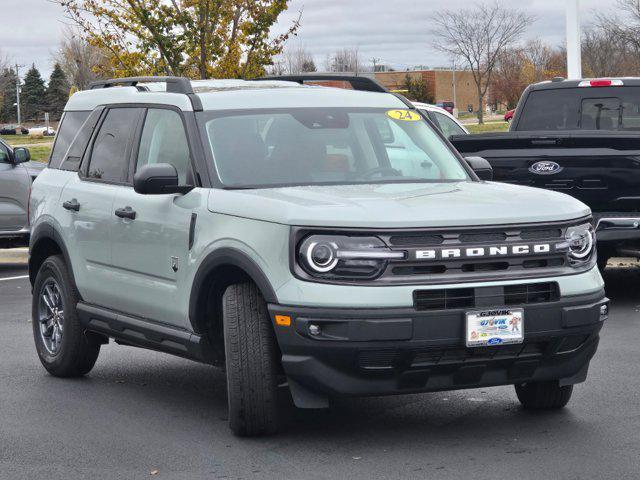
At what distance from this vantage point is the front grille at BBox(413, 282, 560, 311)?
19.7ft

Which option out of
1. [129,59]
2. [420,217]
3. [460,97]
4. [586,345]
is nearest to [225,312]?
[420,217]

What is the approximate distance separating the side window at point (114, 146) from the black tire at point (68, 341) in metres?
0.71

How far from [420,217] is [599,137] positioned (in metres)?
5.06

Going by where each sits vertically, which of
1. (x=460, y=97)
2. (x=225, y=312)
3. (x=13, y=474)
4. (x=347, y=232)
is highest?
(x=347, y=232)

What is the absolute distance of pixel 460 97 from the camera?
137m

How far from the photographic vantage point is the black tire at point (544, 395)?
7.00m

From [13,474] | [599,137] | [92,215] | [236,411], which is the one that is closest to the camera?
[13,474]

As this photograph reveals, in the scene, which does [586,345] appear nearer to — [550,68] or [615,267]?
[615,267]

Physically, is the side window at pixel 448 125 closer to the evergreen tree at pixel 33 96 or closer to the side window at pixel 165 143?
the side window at pixel 165 143

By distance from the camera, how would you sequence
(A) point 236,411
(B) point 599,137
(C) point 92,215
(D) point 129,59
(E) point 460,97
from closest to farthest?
1. (A) point 236,411
2. (C) point 92,215
3. (B) point 599,137
4. (D) point 129,59
5. (E) point 460,97

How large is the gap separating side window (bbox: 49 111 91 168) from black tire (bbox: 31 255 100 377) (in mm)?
774

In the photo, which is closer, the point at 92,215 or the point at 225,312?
the point at 225,312

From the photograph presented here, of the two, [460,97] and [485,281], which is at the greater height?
[485,281]

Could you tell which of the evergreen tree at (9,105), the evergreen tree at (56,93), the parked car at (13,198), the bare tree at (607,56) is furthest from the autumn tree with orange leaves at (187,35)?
the evergreen tree at (9,105)
